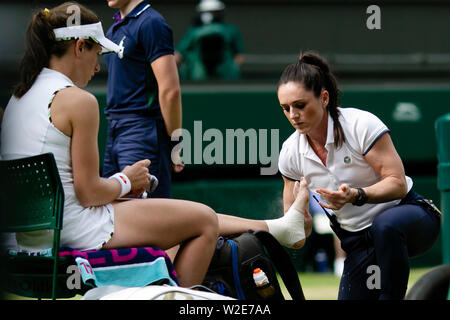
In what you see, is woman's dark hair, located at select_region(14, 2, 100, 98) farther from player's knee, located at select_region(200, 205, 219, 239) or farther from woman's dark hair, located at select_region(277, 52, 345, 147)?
woman's dark hair, located at select_region(277, 52, 345, 147)

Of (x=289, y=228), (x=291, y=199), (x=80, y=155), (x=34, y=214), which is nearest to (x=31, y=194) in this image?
(x=34, y=214)

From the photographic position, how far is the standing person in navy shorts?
3.49m

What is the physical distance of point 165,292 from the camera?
2.25 meters

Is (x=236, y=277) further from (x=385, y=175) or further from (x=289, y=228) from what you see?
(x=385, y=175)

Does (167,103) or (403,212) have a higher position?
(167,103)

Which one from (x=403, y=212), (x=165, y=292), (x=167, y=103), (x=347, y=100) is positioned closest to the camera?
(x=165, y=292)

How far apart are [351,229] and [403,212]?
0.29 metres

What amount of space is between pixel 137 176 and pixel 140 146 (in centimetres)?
86

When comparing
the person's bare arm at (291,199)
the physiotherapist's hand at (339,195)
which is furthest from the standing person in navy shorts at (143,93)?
the physiotherapist's hand at (339,195)

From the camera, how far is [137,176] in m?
2.66

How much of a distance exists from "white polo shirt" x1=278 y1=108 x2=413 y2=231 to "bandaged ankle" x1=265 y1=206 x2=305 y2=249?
126mm

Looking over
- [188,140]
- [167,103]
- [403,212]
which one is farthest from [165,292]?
[188,140]

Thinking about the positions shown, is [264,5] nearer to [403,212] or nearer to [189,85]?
[189,85]

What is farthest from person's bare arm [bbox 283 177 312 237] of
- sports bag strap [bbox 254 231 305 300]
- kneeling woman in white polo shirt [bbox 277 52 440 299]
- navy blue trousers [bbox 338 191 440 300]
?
sports bag strap [bbox 254 231 305 300]
